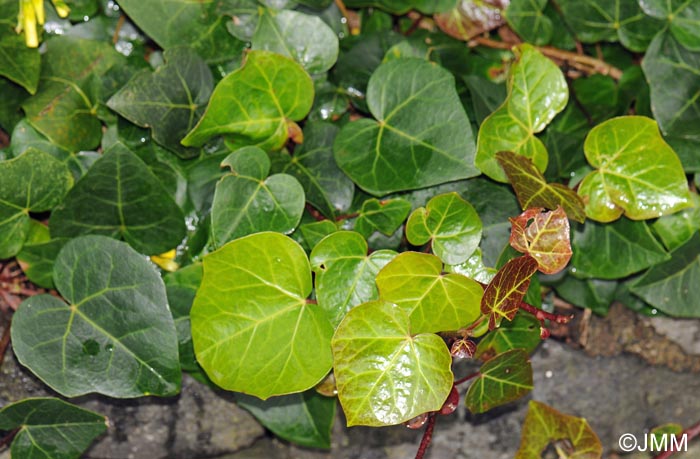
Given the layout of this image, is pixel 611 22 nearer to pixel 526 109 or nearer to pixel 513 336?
pixel 526 109

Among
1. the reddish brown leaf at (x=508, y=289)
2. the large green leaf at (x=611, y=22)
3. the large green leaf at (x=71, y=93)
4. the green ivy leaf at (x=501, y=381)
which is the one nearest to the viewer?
the reddish brown leaf at (x=508, y=289)

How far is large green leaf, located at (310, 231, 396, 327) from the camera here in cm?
115

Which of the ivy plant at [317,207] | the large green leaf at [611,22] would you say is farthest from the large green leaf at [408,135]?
the large green leaf at [611,22]

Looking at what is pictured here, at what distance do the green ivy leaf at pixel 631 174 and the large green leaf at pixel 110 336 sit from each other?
2.38ft

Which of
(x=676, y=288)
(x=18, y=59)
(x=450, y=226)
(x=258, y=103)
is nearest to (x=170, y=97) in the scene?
(x=258, y=103)

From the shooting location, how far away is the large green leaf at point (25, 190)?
118 centimetres

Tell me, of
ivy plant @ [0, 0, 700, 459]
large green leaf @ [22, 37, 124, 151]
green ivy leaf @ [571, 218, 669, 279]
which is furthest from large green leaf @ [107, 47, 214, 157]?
green ivy leaf @ [571, 218, 669, 279]

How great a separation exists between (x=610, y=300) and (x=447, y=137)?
1.51 feet

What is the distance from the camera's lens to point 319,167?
51.5 inches

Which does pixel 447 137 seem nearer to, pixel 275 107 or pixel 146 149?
pixel 275 107

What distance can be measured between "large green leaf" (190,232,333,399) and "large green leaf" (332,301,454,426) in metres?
0.07

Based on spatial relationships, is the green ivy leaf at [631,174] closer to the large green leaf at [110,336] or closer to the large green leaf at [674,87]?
the large green leaf at [674,87]

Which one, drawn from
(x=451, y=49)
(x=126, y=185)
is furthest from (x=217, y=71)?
(x=451, y=49)

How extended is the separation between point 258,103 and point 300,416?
54 cm
